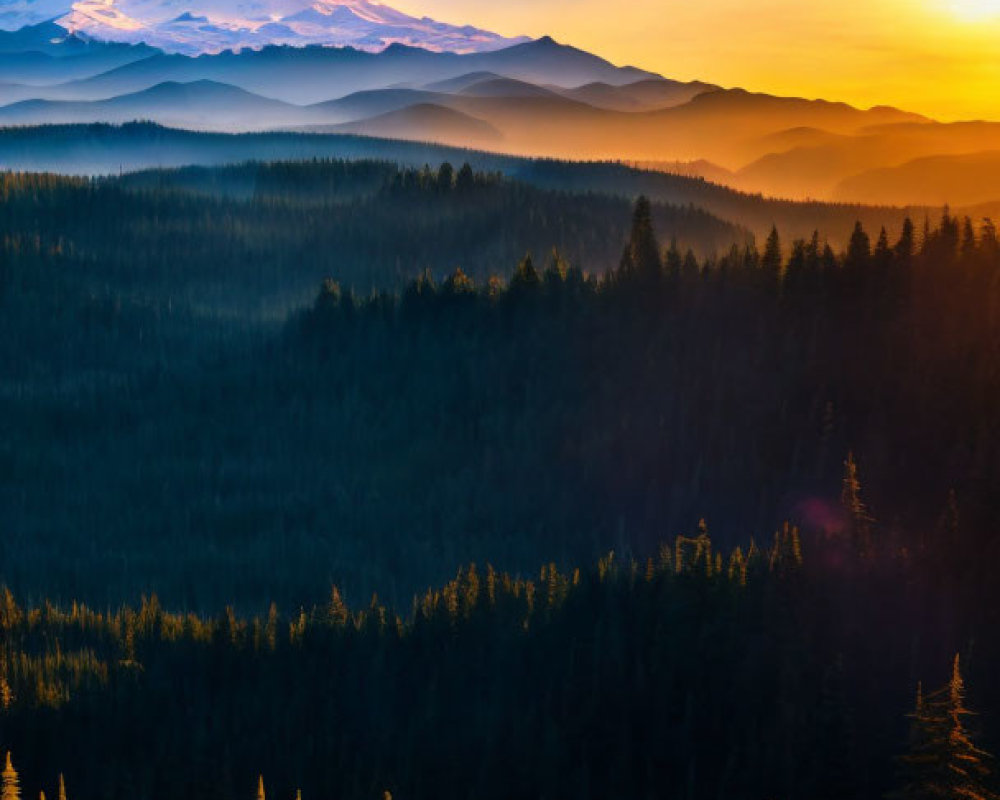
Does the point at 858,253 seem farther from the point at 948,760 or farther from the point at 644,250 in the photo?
the point at 948,760

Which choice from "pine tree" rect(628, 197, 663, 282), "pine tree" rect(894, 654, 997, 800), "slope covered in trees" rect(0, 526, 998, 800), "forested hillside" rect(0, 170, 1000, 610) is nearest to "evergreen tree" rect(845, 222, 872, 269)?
"forested hillside" rect(0, 170, 1000, 610)

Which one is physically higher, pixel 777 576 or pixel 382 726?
pixel 777 576

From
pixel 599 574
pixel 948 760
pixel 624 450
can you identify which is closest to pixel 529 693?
pixel 599 574

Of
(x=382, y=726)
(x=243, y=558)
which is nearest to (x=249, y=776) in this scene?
(x=382, y=726)

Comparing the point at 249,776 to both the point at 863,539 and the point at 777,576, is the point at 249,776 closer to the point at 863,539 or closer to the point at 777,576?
the point at 777,576

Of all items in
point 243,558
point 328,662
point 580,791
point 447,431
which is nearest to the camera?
point 580,791

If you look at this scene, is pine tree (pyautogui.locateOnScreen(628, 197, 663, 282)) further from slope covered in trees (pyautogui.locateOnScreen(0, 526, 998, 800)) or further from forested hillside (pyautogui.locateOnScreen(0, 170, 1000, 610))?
slope covered in trees (pyautogui.locateOnScreen(0, 526, 998, 800))

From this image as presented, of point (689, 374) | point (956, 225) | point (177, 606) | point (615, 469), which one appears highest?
point (956, 225)

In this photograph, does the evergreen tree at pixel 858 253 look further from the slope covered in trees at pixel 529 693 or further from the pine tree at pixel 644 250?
the slope covered in trees at pixel 529 693
